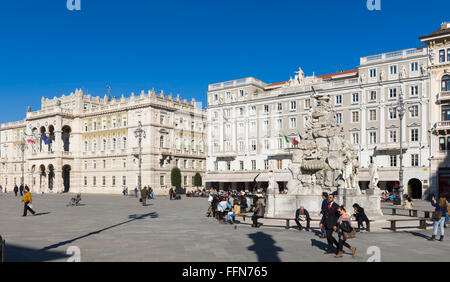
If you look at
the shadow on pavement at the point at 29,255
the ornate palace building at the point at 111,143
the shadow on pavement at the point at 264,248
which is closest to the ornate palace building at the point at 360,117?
the ornate palace building at the point at 111,143

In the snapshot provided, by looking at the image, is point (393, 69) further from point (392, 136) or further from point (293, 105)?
point (293, 105)

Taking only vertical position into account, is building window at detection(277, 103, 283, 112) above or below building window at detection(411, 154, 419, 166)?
above

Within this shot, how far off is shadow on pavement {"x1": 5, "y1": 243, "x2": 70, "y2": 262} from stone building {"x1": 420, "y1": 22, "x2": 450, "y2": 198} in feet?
139

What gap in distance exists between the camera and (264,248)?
13578 millimetres

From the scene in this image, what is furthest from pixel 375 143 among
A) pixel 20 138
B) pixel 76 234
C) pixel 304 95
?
pixel 20 138

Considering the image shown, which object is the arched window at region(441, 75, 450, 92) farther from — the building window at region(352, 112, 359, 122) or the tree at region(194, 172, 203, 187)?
the tree at region(194, 172, 203, 187)

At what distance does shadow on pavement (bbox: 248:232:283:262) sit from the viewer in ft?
39.1

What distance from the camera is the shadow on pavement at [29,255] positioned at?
11719 mm

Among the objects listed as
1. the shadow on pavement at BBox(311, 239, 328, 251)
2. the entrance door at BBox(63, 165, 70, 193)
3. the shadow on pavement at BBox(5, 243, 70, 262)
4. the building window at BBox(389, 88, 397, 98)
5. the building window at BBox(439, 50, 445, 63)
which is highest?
the building window at BBox(439, 50, 445, 63)

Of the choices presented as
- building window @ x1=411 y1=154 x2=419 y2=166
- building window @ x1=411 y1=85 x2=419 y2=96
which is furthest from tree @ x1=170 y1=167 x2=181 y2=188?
building window @ x1=411 y1=85 x2=419 y2=96

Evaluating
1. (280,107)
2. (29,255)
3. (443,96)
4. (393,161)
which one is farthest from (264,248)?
(280,107)

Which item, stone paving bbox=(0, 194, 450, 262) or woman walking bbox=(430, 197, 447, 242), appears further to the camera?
woman walking bbox=(430, 197, 447, 242)

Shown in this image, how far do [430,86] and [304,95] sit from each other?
15064 mm
